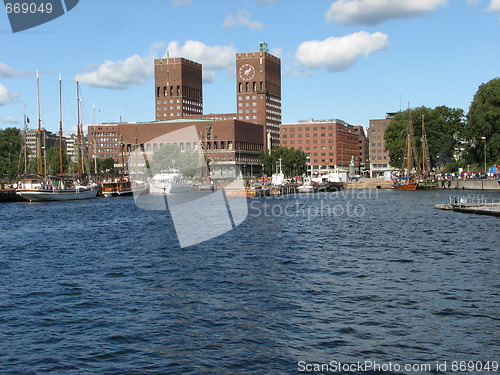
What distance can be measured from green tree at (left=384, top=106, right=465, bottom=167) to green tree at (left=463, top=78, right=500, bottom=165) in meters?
24.5

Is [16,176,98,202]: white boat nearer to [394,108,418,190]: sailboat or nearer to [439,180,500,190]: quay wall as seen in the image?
[394,108,418,190]: sailboat

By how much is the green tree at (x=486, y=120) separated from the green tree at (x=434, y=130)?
24.5m

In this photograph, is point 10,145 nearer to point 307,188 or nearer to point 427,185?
point 307,188

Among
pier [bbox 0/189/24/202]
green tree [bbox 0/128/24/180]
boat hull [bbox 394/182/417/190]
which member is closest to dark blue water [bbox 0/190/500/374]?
Answer: pier [bbox 0/189/24/202]

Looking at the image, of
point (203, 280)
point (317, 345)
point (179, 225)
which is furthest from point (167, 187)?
point (317, 345)

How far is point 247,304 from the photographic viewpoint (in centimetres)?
2616

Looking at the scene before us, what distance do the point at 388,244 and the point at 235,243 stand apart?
448 inches

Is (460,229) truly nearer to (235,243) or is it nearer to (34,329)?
(235,243)

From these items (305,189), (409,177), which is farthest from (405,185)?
(305,189)

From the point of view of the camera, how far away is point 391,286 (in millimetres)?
29391

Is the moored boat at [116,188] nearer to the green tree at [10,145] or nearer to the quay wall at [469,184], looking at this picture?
the green tree at [10,145]

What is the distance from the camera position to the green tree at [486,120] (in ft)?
426

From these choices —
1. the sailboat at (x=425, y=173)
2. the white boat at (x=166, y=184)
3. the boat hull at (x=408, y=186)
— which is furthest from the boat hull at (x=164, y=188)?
the sailboat at (x=425, y=173)

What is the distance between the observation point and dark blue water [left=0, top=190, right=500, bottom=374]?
19.7 m
